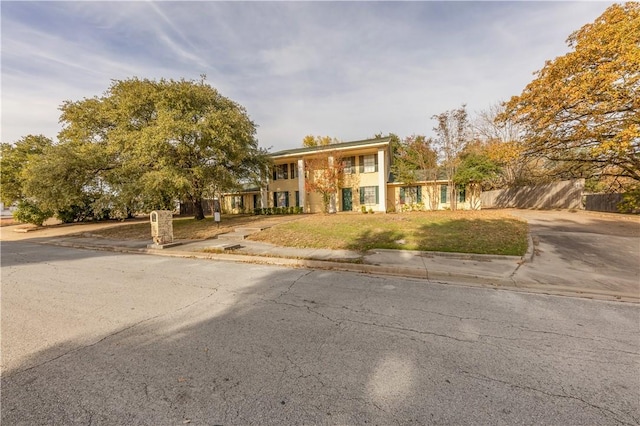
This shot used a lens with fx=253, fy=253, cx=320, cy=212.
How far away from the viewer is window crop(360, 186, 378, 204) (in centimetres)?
2294

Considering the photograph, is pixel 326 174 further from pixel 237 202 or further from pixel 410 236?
pixel 237 202

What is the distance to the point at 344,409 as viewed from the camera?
6.88 ft

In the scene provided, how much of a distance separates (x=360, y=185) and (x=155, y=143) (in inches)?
632

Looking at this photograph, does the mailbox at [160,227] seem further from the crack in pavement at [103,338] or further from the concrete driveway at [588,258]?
the concrete driveway at [588,258]

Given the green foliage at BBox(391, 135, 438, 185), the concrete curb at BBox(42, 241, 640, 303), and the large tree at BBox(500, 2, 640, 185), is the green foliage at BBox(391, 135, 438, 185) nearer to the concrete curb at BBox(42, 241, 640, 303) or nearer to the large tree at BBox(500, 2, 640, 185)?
the large tree at BBox(500, 2, 640, 185)

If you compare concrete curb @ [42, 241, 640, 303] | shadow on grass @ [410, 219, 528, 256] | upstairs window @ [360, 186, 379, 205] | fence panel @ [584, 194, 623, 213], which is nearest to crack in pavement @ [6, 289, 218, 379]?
concrete curb @ [42, 241, 640, 303]

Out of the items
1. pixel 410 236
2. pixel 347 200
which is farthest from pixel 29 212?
pixel 410 236

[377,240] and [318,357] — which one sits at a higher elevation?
[377,240]

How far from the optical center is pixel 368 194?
23.2 m

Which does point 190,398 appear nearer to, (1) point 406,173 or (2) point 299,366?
(2) point 299,366

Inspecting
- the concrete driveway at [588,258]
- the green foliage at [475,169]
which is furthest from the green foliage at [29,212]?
the green foliage at [475,169]

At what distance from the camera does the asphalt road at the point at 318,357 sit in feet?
6.92

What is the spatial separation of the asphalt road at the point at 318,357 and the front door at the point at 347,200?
61.5ft

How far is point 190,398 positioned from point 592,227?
652 inches
